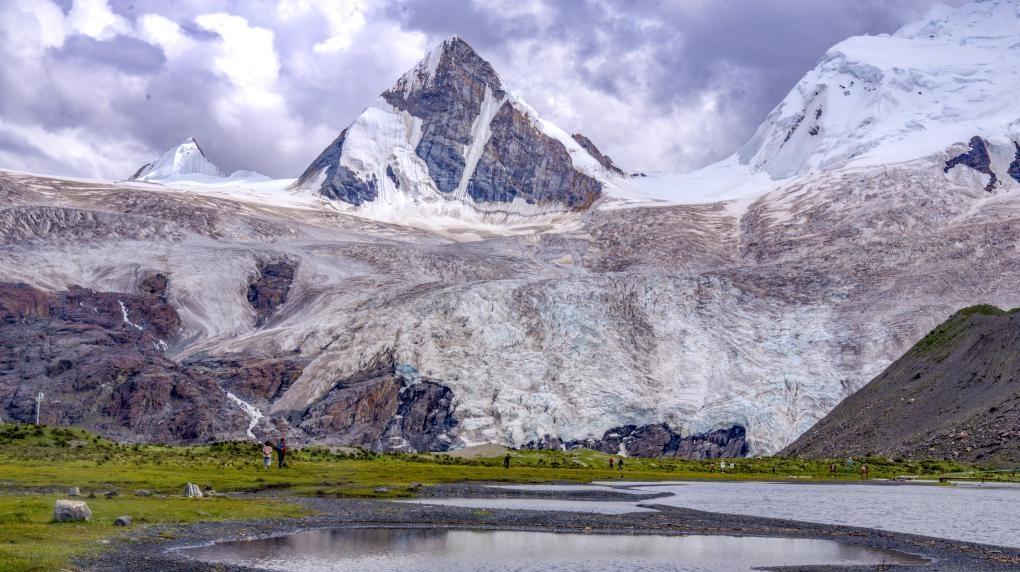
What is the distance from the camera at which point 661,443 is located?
158m

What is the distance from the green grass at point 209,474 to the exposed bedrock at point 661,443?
3711 centimetres

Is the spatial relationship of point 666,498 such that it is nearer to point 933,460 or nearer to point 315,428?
point 933,460

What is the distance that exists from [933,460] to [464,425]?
78041mm

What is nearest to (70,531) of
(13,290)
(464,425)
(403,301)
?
(464,425)

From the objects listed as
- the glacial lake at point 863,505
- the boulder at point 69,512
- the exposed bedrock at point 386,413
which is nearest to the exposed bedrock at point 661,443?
the exposed bedrock at point 386,413

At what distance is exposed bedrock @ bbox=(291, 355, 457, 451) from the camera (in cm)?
15625

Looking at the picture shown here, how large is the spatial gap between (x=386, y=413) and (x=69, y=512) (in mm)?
127959

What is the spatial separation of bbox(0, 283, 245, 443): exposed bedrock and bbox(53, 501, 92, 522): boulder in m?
118

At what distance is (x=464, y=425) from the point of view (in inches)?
6186

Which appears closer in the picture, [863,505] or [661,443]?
[863,505]

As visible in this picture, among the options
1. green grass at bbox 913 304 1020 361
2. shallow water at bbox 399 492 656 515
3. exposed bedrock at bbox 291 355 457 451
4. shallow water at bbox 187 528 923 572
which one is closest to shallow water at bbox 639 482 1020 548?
shallow water at bbox 399 492 656 515

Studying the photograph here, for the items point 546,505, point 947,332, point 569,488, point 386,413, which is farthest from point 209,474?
point 386,413

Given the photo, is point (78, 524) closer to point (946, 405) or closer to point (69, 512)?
point (69, 512)

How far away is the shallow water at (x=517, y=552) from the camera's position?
32.8 meters
